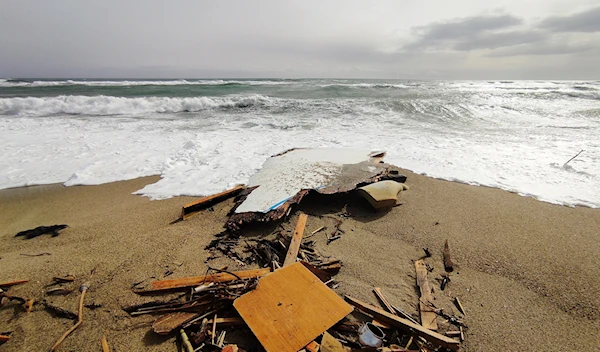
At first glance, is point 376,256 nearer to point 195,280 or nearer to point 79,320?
point 195,280

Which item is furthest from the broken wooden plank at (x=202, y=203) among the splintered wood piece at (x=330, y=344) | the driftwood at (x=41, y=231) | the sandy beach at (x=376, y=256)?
the splintered wood piece at (x=330, y=344)

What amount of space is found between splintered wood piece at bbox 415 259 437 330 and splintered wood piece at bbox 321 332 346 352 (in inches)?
30.0

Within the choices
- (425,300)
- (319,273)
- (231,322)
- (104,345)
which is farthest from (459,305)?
(104,345)

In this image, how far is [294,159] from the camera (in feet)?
17.4

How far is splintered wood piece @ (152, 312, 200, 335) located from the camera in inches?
83.9

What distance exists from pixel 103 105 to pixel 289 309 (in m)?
17.1

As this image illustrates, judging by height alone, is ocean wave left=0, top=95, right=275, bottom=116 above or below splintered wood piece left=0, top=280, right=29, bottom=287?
above

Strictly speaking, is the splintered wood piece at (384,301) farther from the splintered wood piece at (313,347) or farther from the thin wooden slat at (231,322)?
the thin wooden slat at (231,322)

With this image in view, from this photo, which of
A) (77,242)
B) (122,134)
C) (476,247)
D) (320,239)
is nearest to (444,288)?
(476,247)

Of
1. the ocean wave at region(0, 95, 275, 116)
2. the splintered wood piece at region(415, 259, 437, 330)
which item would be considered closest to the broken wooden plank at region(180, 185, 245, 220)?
the splintered wood piece at region(415, 259, 437, 330)

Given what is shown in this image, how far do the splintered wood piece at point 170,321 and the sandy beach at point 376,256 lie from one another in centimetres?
6

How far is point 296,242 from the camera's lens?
3.18 m

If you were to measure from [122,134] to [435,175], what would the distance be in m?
9.18

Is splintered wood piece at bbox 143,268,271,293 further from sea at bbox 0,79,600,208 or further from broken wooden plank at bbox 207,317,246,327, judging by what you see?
sea at bbox 0,79,600,208
